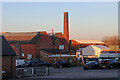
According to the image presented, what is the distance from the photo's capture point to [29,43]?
66688 mm

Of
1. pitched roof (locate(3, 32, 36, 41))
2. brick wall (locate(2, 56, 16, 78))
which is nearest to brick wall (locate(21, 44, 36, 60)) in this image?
pitched roof (locate(3, 32, 36, 41))

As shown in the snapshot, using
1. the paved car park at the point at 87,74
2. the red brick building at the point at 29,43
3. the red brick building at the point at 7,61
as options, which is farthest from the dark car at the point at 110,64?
the red brick building at the point at 29,43

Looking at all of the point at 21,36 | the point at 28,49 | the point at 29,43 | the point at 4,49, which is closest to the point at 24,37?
the point at 21,36

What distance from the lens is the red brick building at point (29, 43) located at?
66.4 m

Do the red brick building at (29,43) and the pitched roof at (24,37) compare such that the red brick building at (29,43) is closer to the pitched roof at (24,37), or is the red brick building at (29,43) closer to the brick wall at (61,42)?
the pitched roof at (24,37)

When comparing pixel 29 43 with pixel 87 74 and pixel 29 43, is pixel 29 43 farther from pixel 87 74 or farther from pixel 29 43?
pixel 87 74

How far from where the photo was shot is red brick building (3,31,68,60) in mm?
66375

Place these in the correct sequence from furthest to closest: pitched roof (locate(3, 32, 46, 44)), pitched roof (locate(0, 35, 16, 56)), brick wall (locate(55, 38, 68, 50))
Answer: brick wall (locate(55, 38, 68, 50)) < pitched roof (locate(3, 32, 46, 44)) < pitched roof (locate(0, 35, 16, 56))

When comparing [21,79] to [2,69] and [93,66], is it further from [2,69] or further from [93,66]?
[93,66]

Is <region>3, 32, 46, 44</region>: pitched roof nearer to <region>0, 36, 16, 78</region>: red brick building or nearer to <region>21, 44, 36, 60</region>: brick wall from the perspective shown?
<region>21, 44, 36, 60</region>: brick wall

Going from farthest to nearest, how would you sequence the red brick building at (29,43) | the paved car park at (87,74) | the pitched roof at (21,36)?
the pitched roof at (21,36) < the red brick building at (29,43) < the paved car park at (87,74)

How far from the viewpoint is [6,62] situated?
Result: 25.2m

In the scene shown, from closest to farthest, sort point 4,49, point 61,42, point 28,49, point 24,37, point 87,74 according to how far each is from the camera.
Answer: point 4,49 < point 87,74 < point 28,49 < point 24,37 < point 61,42

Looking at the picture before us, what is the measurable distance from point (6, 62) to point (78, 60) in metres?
22.6
